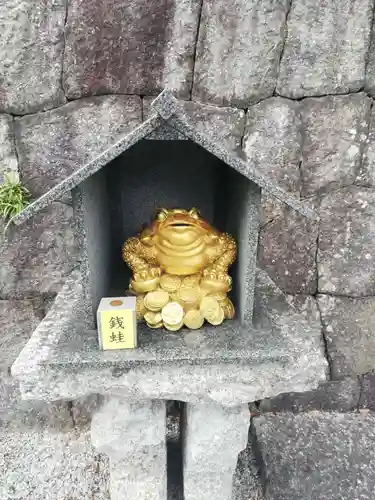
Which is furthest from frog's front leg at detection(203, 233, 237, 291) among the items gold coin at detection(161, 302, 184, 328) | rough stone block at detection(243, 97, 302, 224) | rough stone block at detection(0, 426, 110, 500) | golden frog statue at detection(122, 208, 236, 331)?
rough stone block at detection(0, 426, 110, 500)

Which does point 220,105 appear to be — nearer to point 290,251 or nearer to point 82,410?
point 290,251

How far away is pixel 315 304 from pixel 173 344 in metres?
1.20

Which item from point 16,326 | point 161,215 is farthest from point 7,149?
point 161,215

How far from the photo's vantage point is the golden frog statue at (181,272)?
1244 mm

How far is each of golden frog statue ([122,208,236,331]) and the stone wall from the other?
75 centimetres

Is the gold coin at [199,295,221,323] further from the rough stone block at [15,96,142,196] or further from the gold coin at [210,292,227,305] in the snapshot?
the rough stone block at [15,96,142,196]

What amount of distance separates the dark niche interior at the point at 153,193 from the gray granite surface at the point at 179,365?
179 mm

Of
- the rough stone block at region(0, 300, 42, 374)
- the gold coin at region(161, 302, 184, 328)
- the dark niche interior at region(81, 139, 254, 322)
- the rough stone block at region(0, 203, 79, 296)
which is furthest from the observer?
the rough stone block at region(0, 300, 42, 374)

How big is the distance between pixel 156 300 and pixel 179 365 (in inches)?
8.4

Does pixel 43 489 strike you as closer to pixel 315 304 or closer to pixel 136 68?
pixel 315 304

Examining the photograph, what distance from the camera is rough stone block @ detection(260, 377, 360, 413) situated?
89.4 inches

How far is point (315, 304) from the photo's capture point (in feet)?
7.01

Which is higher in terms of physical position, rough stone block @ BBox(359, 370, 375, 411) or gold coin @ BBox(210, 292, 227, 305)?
gold coin @ BBox(210, 292, 227, 305)

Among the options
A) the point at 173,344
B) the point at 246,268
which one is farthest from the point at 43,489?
the point at 246,268
